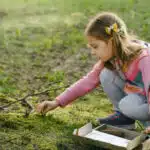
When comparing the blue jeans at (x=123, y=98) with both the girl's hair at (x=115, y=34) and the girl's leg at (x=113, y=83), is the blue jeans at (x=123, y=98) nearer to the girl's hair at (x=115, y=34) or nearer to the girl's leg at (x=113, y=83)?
the girl's leg at (x=113, y=83)

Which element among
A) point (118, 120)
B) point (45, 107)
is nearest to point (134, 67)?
point (118, 120)

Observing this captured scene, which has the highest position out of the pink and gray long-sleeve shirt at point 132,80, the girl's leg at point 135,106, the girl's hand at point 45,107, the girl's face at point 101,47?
the girl's face at point 101,47

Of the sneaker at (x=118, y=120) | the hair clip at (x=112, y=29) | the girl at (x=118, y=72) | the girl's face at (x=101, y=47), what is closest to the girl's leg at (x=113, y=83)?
the girl at (x=118, y=72)

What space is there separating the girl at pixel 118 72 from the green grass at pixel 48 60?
0.23 m

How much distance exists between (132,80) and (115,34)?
0.36 metres

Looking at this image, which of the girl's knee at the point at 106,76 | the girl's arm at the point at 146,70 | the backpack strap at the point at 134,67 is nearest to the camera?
the girl's arm at the point at 146,70

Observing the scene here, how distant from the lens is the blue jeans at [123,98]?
11.4 ft

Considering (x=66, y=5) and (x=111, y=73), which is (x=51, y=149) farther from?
(x=66, y=5)

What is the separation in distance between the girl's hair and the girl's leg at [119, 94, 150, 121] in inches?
10.4

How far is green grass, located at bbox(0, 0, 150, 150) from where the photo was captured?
11.5 ft

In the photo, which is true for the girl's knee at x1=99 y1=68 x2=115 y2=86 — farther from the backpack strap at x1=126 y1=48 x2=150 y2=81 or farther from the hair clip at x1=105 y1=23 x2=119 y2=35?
the hair clip at x1=105 y1=23 x2=119 y2=35

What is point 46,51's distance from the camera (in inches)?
235

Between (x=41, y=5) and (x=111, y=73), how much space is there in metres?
4.73

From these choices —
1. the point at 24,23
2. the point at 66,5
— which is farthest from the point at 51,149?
the point at 66,5
